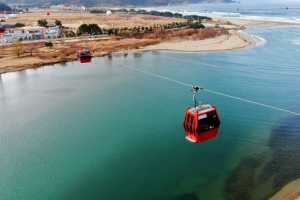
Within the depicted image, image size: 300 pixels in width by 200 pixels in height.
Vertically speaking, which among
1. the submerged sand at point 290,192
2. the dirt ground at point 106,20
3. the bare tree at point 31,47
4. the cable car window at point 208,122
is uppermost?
the dirt ground at point 106,20

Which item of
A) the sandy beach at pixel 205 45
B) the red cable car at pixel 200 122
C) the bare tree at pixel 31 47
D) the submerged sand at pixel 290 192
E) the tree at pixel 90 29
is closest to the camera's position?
the red cable car at pixel 200 122

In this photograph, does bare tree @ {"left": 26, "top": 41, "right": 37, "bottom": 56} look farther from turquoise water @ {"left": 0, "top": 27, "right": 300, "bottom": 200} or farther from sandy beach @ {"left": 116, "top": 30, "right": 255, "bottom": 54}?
sandy beach @ {"left": 116, "top": 30, "right": 255, "bottom": 54}

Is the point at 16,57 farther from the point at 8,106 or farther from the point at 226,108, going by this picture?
the point at 226,108

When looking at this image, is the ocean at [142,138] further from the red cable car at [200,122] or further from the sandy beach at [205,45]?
the sandy beach at [205,45]

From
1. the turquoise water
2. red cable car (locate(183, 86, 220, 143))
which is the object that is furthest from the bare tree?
red cable car (locate(183, 86, 220, 143))

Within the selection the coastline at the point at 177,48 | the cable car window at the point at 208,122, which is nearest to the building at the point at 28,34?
the coastline at the point at 177,48

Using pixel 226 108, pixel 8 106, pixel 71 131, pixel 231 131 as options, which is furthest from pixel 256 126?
pixel 8 106

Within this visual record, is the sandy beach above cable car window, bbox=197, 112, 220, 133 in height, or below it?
above
